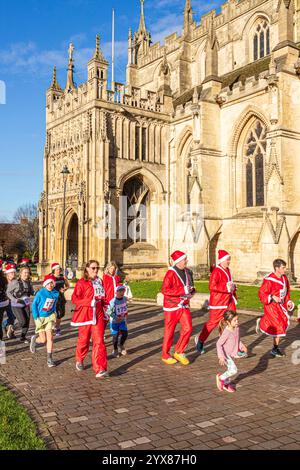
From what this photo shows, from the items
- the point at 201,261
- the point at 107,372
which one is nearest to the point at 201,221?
the point at 201,261

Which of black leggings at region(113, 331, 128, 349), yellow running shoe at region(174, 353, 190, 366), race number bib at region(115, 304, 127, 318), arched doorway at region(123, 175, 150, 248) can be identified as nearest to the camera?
yellow running shoe at region(174, 353, 190, 366)

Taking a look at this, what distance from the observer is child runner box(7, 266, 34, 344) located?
29.5 ft

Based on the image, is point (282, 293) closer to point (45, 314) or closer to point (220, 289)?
point (220, 289)

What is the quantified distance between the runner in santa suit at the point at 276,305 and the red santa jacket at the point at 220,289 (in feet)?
1.92

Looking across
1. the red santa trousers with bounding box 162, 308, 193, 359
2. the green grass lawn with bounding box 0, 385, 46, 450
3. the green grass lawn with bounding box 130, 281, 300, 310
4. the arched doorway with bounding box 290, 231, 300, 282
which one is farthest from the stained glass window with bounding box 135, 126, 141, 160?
the green grass lawn with bounding box 0, 385, 46, 450

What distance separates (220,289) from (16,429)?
4271 mm

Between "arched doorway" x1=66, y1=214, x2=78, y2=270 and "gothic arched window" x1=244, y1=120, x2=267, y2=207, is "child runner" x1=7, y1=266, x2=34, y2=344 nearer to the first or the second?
"gothic arched window" x1=244, y1=120, x2=267, y2=207

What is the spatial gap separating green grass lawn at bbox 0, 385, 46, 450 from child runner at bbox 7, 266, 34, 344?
3775mm

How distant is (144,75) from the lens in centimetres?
3428

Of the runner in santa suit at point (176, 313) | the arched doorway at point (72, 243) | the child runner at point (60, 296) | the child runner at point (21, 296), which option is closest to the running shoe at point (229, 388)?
the runner in santa suit at point (176, 313)

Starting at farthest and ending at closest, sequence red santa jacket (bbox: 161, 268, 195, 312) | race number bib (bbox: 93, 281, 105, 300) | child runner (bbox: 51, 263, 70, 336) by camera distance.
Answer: child runner (bbox: 51, 263, 70, 336), red santa jacket (bbox: 161, 268, 195, 312), race number bib (bbox: 93, 281, 105, 300)

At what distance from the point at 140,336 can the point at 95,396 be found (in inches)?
163

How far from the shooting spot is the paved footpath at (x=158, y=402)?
4.25 metres

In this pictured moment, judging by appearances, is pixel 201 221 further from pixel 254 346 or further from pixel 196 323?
pixel 254 346
